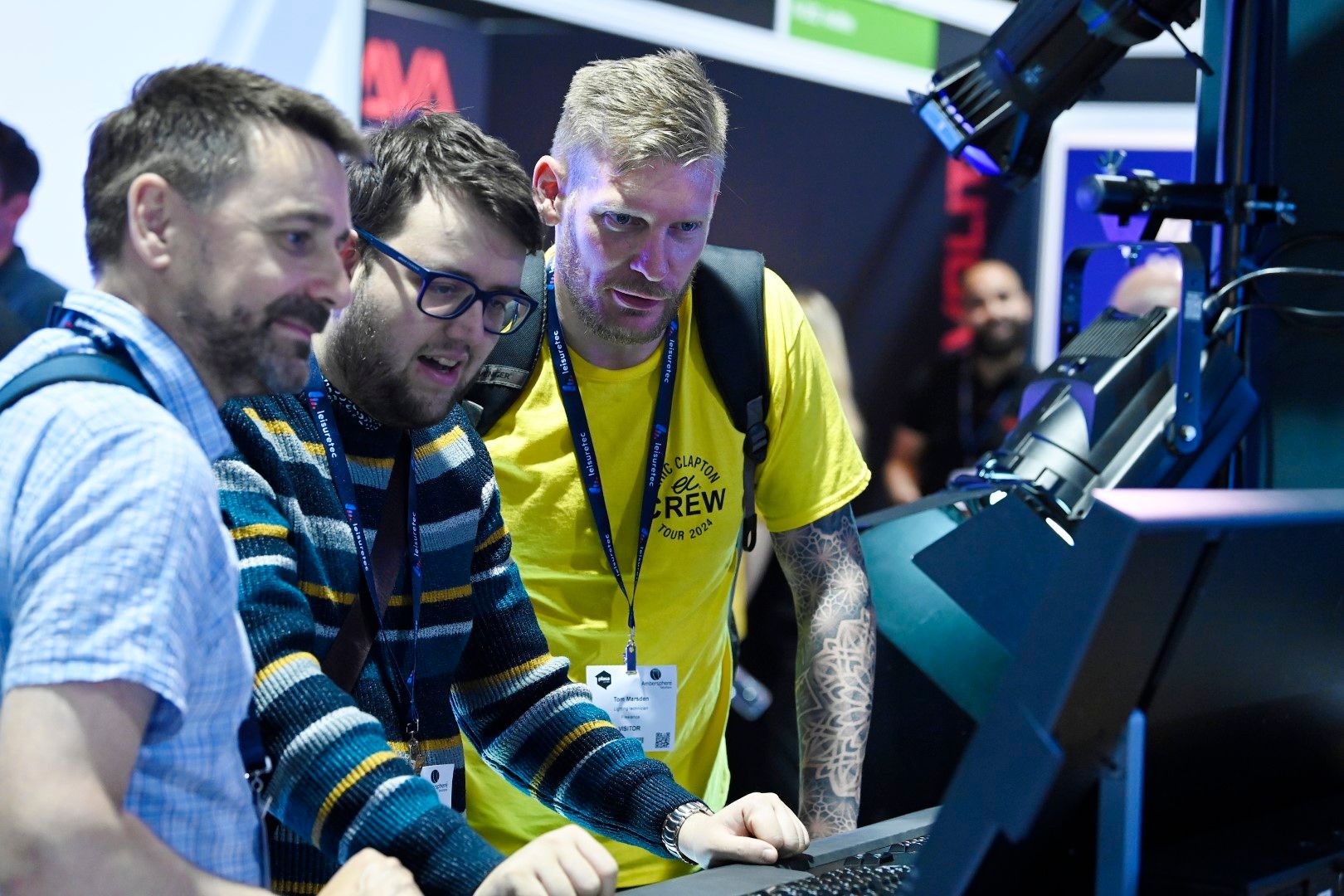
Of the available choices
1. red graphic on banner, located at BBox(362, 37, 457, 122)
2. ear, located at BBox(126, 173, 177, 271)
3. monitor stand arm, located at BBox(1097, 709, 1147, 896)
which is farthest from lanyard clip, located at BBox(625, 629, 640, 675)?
red graphic on banner, located at BBox(362, 37, 457, 122)

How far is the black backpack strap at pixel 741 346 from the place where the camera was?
2.01 m

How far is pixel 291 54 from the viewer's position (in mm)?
3018

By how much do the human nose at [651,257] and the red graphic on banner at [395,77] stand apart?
5.02 ft

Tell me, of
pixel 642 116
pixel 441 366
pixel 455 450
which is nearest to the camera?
pixel 441 366

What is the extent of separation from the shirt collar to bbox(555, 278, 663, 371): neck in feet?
3.27

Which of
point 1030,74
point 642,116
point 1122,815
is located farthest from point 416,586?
point 1030,74

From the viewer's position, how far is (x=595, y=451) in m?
1.98

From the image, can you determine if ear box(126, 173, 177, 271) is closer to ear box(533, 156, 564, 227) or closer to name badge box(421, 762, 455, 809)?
name badge box(421, 762, 455, 809)

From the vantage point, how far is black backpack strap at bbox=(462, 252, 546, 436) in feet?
6.20

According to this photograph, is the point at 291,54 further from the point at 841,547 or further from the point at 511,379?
the point at 841,547

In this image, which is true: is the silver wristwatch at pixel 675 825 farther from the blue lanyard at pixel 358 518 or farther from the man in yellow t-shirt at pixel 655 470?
the man in yellow t-shirt at pixel 655 470

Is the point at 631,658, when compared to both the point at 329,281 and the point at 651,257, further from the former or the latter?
the point at 329,281

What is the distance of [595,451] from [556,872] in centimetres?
96

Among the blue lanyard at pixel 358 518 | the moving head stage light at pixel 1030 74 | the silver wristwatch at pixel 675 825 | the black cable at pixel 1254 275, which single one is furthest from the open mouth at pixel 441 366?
the black cable at pixel 1254 275
